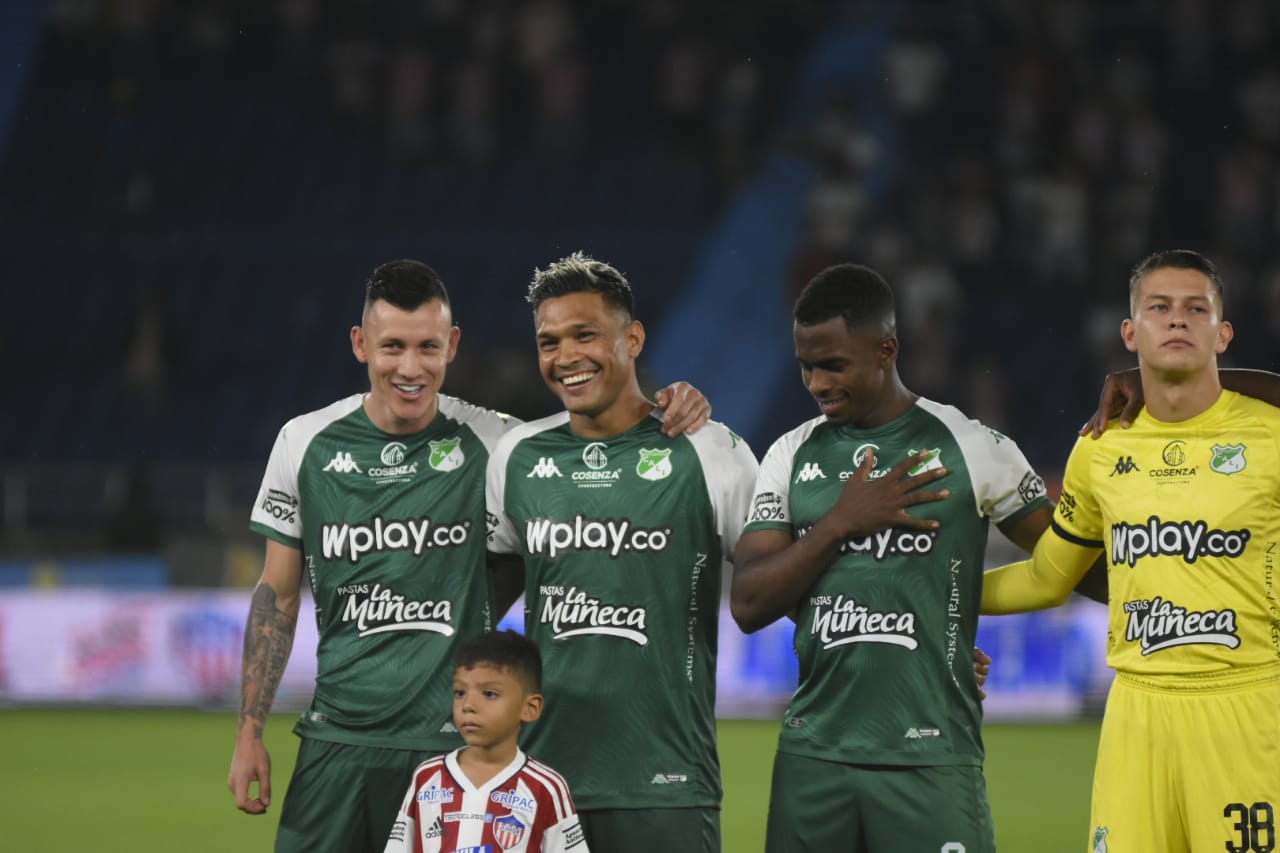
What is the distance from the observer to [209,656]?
1444 centimetres

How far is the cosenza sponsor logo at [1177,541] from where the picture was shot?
16.4 ft

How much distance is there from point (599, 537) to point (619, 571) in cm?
12

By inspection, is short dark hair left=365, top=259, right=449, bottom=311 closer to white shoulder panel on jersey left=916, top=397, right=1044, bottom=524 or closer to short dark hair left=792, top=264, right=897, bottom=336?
short dark hair left=792, top=264, right=897, bottom=336

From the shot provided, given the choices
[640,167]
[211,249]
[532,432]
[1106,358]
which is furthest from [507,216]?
[532,432]

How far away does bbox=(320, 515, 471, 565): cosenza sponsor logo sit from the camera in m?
5.50

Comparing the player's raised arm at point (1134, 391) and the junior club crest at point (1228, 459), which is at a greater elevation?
the player's raised arm at point (1134, 391)

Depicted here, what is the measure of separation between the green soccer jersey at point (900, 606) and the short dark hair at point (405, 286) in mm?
1213

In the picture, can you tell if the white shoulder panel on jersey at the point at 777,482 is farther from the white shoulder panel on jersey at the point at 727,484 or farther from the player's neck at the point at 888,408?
the player's neck at the point at 888,408

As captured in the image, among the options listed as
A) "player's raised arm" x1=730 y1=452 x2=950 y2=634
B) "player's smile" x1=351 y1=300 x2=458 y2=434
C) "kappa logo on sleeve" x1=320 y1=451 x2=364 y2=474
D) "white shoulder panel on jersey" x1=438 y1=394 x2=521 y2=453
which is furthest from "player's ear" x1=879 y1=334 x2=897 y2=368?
"kappa logo on sleeve" x1=320 y1=451 x2=364 y2=474

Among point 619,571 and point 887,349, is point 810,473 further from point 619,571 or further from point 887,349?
point 619,571

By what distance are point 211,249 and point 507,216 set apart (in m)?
3.24

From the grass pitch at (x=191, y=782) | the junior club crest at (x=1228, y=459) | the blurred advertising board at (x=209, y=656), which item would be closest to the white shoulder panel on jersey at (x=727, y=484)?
the junior club crest at (x=1228, y=459)

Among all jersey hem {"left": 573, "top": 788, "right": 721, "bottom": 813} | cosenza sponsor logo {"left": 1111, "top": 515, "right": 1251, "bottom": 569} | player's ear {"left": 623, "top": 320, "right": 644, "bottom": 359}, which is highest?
player's ear {"left": 623, "top": 320, "right": 644, "bottom": 359}

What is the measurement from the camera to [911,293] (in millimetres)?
18109
